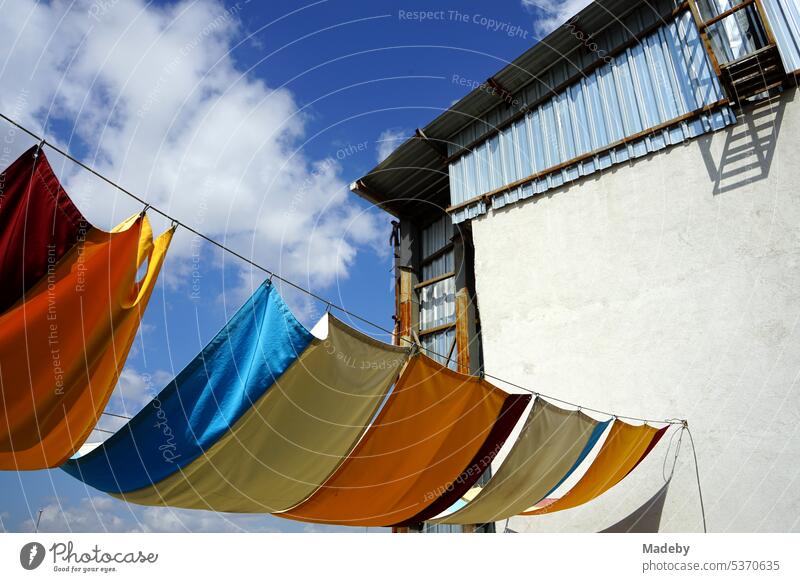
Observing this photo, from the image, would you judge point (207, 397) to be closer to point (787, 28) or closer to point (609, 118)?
point (609, 118)

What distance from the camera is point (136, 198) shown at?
309 centimetres

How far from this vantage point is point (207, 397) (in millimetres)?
3475

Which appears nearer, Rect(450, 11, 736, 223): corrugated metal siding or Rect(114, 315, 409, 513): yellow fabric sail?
Rect(114, 315, 409, 513): yellow fabric sail

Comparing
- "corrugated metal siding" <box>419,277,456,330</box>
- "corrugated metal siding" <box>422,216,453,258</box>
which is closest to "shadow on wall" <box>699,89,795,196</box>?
"corrugated metal siding" <box>419,277,456,330</box>

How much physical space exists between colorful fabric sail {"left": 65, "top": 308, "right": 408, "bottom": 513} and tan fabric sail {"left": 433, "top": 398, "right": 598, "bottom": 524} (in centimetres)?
163

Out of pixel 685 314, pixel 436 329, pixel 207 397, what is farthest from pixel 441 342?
pixel 207 397

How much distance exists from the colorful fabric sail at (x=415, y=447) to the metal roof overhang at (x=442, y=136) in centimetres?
639

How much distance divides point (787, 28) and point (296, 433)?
24.7 feet

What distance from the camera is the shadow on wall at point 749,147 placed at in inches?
253

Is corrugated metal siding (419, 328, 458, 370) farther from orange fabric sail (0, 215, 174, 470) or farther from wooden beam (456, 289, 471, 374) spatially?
orange fabric sail (0, 215, 174, 470)

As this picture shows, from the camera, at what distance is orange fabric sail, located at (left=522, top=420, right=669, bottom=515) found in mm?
5809

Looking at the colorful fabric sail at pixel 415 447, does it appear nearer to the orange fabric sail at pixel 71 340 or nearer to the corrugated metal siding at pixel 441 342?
the orange fabric sail at pixel 71 340

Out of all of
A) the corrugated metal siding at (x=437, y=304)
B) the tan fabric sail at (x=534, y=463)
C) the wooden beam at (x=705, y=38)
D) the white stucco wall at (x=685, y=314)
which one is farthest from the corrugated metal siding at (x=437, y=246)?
the tan fabric sail at (x=534, y=463)
